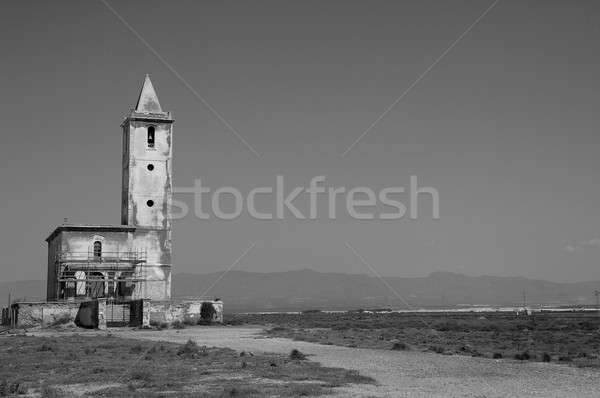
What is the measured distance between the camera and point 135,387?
61.5ft

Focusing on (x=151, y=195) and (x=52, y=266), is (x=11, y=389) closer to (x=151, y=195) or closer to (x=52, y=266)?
(x=151, y=195)

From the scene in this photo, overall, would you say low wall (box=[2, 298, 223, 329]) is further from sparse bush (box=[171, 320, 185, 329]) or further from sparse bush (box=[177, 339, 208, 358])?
sparse bush (box=[177, 339, 208, 358])

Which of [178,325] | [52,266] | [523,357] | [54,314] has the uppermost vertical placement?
[52,266]

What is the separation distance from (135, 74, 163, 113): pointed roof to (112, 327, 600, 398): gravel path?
3147 centimetres

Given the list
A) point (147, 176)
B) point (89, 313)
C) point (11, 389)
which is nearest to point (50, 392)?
point (11, 389)

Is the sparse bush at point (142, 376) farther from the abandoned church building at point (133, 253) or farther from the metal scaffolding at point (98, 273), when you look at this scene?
the metal scaffolding at point (98, 273)

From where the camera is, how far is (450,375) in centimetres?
2183

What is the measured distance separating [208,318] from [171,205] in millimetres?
9906

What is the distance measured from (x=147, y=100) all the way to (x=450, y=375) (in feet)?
140

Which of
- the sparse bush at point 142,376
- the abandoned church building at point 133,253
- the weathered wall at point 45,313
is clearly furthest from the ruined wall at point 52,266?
the sparse bush at point 142,376

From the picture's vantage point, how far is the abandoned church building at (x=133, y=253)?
1950 inches

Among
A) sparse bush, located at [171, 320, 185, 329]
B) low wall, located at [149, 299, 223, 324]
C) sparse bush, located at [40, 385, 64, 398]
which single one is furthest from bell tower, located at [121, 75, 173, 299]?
sparse bush, located at [40, 385, 64, 398]

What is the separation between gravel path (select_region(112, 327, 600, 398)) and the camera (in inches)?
723

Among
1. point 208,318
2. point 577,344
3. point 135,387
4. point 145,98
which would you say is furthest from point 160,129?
point 135,387
